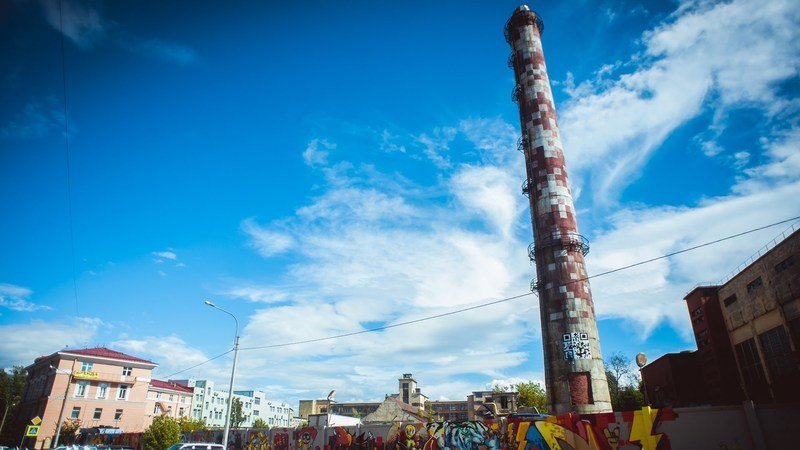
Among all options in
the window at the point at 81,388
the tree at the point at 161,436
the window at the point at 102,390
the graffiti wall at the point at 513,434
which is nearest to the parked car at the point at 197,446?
the graffiti wall at the point at 513,434

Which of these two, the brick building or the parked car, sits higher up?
the brick building

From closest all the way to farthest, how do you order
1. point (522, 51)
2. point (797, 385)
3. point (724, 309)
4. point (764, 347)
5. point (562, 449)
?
1. point (562, 449)
2. point (797, 385)
3. point (764, 347)
4. point (522, 51)
5. point (724, 309)

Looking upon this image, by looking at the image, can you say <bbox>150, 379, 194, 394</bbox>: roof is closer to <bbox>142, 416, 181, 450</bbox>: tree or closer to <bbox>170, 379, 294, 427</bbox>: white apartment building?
<bbox>170, 379, 294, 427</bbox>: white apartment building

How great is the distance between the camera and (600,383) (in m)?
25.4

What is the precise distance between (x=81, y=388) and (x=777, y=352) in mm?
75658

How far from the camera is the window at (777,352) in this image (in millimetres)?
30077

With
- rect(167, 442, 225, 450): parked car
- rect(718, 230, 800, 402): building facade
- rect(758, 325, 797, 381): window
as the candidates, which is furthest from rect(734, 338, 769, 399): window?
rect(167, 442, 225, 450): parked car

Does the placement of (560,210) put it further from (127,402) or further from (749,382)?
(127,402)

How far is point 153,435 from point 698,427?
4140 cm

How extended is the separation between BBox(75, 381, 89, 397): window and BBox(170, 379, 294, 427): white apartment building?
20365 millimetres

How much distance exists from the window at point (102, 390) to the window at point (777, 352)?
74.2 metres

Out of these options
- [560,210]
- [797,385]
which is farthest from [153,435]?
[797,385]

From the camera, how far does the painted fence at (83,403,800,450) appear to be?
39.2ft

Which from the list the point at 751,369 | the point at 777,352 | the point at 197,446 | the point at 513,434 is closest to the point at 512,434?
the point at 513,434
